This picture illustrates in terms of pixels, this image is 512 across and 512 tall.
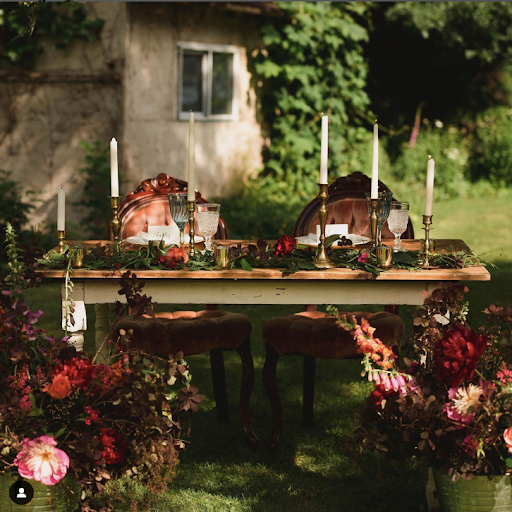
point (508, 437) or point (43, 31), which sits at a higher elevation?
point (43, 31)

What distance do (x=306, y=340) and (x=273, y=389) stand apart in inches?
11.5

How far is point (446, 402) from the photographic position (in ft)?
8.86

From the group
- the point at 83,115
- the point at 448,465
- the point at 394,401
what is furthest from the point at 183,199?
the point at 83,115

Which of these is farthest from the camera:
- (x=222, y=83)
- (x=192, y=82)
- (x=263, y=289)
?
(x=222, y=83)

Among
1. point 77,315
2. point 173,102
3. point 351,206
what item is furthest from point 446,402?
point 173,102

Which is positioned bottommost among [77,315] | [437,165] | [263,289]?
[77,315]

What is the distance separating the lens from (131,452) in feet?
8.86

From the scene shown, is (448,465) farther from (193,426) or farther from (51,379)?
(193,426)

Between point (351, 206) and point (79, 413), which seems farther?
point (351, 206)

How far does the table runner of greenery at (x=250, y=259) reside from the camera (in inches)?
135

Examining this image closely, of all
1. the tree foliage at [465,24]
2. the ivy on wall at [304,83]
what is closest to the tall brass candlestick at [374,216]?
the ivy on wall at [304,83]

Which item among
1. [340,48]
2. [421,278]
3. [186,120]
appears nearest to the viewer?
[421,278]

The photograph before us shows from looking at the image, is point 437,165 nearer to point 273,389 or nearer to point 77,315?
point 273,389

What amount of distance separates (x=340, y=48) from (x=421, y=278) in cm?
859
